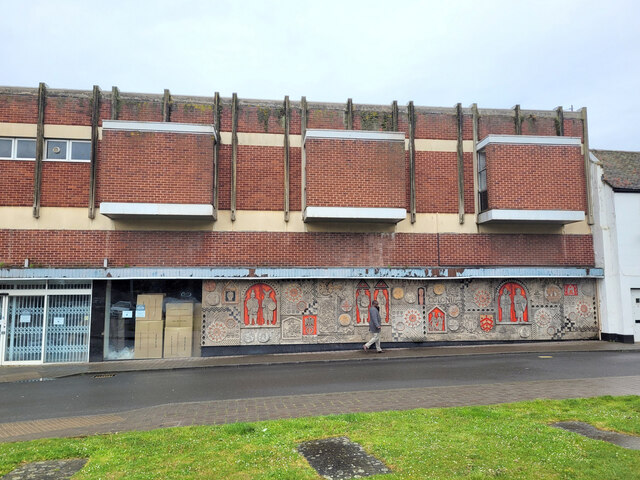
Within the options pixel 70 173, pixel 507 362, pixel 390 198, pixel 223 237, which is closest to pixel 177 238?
pixel 223 237

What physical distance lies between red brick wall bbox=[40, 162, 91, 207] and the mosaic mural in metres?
5.14

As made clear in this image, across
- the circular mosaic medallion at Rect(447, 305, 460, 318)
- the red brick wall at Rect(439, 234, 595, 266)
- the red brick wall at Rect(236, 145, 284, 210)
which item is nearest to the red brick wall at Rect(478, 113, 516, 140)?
the red brick wall at Rect(439, 234, 595, 266)

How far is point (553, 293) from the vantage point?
17.3 meters

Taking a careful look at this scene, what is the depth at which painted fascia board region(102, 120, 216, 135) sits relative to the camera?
1499 centimetres

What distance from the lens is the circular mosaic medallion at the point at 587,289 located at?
691 inches

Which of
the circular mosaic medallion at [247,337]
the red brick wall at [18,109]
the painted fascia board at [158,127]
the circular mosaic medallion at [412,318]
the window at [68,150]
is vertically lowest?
the circular mosaic medallion at [247,337]

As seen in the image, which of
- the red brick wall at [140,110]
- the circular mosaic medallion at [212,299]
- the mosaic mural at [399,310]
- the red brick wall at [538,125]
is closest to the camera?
the circular mosaic medallion at [212,299]

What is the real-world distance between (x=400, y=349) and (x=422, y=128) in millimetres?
8159

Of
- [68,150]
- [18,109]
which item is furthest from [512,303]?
[18,109]

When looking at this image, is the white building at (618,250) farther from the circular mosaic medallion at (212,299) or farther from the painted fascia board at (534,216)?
the circular mosaic medallion at (212,299)

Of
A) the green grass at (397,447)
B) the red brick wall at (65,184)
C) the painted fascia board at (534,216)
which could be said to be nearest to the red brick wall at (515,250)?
the painted fascia board at (534,216)

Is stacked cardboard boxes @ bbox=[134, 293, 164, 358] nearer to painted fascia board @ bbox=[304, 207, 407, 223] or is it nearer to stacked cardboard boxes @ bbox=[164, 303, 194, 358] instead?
stacked cardboard boxes @ bbox=[164, 303, 194, 358]

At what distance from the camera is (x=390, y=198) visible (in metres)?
15.9

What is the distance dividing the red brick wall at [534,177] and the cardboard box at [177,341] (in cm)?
1136
